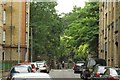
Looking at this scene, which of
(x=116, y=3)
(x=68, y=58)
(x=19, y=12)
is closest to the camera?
(x=116, y=3)

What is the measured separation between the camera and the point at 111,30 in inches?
1844

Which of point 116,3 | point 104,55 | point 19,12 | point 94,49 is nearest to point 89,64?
point 116,3

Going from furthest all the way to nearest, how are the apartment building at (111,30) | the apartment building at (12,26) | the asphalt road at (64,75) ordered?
the apartment building at (12,26), the asphalt road at (64,75), the apartment building at (111,30)

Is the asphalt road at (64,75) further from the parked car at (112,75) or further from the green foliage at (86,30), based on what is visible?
the parked car at (112,75)

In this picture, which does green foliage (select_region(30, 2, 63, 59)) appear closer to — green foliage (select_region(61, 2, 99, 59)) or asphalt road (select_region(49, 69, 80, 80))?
green foliage (select_region(61, 2, 99, 59))

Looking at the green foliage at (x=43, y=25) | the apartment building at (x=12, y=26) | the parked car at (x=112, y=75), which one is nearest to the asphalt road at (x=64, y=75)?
the apartment building at (x=12, y=26)

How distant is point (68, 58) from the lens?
341ft

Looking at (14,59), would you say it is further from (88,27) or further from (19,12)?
(88,27)

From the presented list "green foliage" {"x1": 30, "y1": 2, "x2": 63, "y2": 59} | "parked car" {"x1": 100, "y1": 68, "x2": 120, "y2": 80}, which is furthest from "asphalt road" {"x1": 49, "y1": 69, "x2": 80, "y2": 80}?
"parked car" {"x1": 100, "y1": 68, "x2": 120, "y2": 80}

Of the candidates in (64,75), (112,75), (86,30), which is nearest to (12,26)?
(86,30)

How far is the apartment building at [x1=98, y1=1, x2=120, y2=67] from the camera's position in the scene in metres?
41.0

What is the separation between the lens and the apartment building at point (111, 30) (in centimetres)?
4103

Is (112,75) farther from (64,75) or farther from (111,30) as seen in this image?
(64,75)

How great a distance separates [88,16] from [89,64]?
1056 inches
